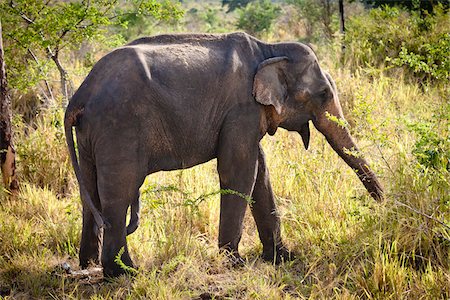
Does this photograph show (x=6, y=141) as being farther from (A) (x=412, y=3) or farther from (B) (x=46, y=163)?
(A) (x=412, y=3)

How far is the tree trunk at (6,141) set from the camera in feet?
20.2

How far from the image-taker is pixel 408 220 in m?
4.63

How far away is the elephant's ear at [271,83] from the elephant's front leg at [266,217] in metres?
0.66

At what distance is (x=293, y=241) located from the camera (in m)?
5.36

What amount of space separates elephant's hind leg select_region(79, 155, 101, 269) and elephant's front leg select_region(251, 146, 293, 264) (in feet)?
4.39

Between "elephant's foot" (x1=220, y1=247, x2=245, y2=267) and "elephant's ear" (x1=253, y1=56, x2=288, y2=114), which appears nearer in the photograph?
"elephant's ear" (x1=253, y1=56, x2=288, y2=114)

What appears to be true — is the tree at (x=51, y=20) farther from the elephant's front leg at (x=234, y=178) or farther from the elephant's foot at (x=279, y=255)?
the elephant's foot at (x=279, y=255)

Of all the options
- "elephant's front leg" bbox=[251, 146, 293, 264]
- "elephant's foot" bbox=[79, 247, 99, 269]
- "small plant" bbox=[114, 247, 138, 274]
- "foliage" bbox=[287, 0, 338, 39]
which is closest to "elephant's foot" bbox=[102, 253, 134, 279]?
"small plant" bbox=[114, 247, 138, 274]

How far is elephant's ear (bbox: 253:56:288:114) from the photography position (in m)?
4.76

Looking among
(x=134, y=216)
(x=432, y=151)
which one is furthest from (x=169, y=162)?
(x=432, y=151)

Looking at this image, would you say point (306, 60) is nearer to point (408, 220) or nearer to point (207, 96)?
point (207, 96)

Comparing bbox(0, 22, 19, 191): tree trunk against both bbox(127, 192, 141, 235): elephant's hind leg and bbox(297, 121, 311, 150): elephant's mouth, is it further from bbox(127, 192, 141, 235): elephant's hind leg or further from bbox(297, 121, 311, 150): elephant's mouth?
bbox(297, 121, 311, 150): elephant's mouth

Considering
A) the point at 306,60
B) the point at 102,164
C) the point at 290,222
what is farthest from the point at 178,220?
the point at 306,60

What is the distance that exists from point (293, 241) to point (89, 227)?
1721 millimetres
